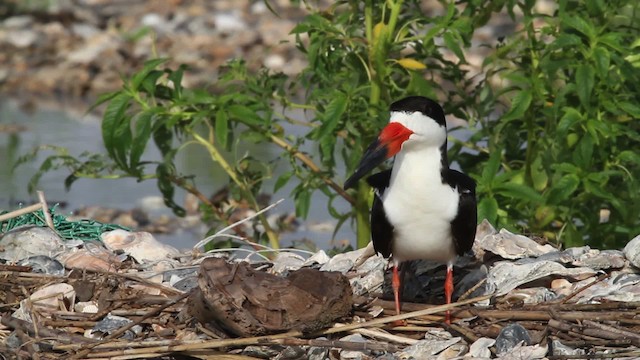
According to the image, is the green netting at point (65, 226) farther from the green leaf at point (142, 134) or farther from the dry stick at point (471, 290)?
the dry stick at point (471, 290)

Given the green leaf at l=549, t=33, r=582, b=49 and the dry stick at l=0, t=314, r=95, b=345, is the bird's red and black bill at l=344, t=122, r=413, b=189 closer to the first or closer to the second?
the dry stick at l=0, t=314, r=95, b=345

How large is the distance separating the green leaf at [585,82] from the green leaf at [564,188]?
34 centimetres

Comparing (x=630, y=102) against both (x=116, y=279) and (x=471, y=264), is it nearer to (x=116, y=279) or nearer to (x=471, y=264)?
(x=471, y=264)

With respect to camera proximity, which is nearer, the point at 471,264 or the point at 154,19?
the point at 471,264

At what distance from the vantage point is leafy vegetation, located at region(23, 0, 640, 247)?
20.3 ft

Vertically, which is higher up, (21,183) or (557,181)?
(557,181)

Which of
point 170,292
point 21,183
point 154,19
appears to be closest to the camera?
point 170,292

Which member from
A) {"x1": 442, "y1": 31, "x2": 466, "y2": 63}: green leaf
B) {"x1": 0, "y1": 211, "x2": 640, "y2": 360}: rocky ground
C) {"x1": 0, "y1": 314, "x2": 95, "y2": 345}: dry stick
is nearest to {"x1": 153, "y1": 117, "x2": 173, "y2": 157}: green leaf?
{"x1": 0, "y1": 211, "x2": 640, "y2": 360}: rocky ground

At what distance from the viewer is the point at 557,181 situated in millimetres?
6309

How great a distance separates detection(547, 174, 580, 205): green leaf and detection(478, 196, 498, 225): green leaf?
26 cm

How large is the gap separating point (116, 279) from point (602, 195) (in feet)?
7.15

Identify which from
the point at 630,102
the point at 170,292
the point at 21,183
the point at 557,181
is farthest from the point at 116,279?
the point at 21,183

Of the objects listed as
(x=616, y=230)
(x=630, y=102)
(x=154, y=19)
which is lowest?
(x=154, y=19)

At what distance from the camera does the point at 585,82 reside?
239 inches
